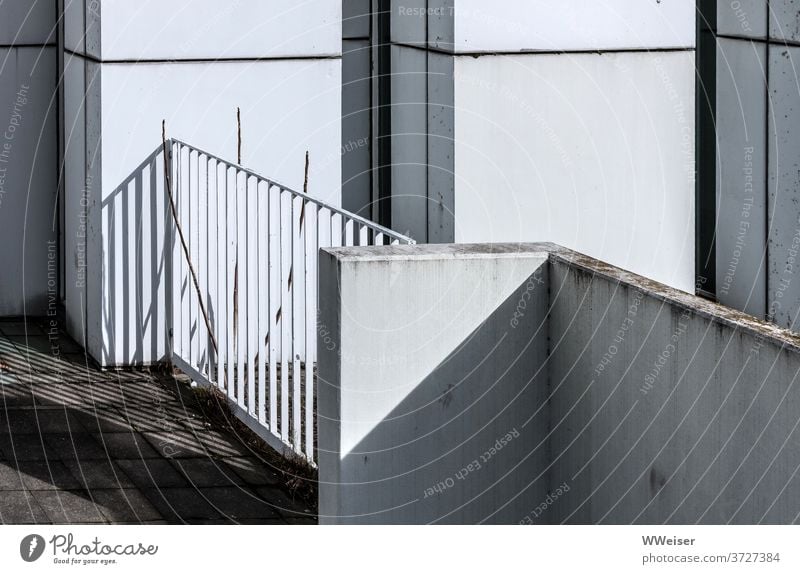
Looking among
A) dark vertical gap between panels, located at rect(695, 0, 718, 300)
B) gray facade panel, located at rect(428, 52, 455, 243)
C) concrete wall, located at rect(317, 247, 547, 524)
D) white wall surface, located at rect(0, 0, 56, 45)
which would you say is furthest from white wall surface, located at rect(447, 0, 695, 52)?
concrete wall, located at rect(317, 247, 547, 524)

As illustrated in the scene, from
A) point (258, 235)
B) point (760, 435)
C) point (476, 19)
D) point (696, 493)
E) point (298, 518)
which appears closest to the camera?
point (760, 435)

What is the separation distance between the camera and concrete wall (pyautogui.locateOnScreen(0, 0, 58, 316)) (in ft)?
32.8

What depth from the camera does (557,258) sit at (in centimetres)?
533

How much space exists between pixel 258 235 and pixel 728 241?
4.10 metres

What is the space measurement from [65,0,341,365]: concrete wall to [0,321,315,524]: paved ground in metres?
0.56

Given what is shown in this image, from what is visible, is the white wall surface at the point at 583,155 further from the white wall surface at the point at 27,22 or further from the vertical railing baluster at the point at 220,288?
the white wall surface at the point at 27,22

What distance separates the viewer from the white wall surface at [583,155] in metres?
8.75

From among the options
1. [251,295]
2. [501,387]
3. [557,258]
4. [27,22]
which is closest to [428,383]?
[501,387]

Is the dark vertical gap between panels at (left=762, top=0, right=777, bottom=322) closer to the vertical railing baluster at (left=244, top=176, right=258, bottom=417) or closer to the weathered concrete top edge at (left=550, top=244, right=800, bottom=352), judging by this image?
the vertical railing baluster at (left=244, top=176, right=258, bottom=417)

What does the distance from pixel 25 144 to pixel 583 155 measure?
12.4ft

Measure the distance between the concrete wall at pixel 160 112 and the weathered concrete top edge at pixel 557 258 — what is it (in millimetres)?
3634

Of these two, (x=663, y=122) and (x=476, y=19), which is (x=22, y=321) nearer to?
(x=476, y=19)

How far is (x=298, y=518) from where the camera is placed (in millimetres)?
6098
